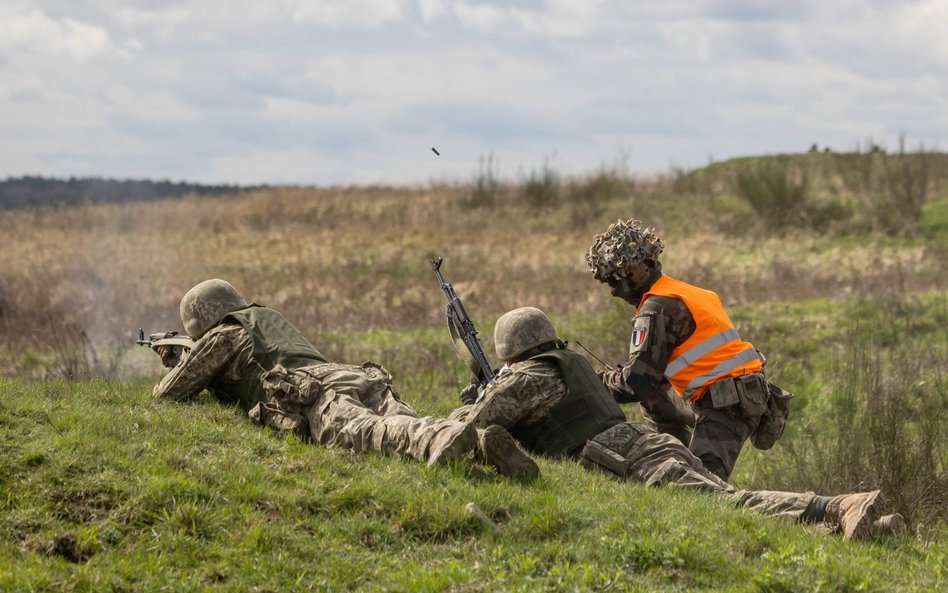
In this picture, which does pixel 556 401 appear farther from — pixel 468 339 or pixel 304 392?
pixel 304 392

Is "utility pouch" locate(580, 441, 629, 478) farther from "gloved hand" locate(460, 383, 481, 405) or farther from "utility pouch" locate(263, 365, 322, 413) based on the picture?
"utility pouch" locate(263, 365, 322, 413)

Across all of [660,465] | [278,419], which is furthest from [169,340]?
[660,465]

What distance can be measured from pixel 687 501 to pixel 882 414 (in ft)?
15.3

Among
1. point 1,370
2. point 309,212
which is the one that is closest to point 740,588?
point 1,370

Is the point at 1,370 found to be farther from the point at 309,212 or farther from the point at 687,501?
the point at 309,212

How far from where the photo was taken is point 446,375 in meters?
18.7

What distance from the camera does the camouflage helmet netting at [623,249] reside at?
9430 mm

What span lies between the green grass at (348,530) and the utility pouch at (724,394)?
125 centimetres

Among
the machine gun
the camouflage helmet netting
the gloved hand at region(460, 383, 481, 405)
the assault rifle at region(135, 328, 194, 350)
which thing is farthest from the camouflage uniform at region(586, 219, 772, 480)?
the machine gun

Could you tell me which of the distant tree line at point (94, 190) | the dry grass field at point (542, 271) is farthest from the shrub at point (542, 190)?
the distant tree line at point (94, 190)

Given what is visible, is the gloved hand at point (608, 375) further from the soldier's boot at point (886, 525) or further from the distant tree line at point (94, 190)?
A: the distant tree line at point (94, 190)

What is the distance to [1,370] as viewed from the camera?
62.7 feet

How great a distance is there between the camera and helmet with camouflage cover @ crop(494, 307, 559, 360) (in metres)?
8.95

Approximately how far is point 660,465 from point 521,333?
5.03 feet
